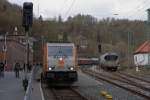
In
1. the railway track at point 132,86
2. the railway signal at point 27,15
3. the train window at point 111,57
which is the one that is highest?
the railway signal at point 27,15

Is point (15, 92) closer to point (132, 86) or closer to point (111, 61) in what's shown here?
point (132, 86)

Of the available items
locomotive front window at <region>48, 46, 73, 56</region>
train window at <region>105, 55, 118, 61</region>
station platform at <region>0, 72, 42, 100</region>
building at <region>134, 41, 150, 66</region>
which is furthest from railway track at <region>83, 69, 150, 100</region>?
building at <region>134, 41, 150, 66</region>

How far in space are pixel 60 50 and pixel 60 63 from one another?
3.90ft

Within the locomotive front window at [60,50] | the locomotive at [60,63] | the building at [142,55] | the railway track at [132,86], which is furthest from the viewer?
the building at [142,55]

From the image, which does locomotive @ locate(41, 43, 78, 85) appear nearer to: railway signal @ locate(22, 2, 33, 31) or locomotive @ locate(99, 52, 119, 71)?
railway signal @ locate(22, 2, 33, 31)

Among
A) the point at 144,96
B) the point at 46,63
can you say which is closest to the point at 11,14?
the point at 46,63

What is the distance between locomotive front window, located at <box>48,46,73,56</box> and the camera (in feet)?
117

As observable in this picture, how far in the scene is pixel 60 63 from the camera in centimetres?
3509

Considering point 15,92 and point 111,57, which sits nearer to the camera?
point 15,92

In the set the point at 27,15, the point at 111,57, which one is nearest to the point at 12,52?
the point at 111,57

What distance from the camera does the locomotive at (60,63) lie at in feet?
114

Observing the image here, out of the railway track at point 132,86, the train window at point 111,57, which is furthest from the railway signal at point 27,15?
the train window at point 111,57

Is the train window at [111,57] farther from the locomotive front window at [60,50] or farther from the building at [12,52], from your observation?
the locomotive front window at [60,50]

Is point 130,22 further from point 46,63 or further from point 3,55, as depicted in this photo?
point 46,63
